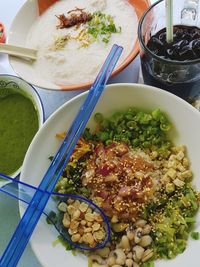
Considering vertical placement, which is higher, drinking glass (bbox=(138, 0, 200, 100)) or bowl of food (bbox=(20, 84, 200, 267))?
drinking glass (bbox=(138, 0, 200, 100))

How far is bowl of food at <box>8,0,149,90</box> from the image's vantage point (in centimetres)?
129

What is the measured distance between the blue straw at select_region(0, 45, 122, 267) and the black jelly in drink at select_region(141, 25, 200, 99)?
106 mm

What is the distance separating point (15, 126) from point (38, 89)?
6.9 inches

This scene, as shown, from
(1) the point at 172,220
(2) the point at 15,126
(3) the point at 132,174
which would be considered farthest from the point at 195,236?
(2) the point at 15,126

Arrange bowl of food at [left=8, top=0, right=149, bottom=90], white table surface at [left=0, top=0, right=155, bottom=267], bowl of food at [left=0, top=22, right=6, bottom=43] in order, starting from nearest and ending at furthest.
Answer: white table surface at [left=0, top=0, right=155, bottom=267] → bowl of food at [left=8, top=0, right=149, bottom=90] → bowl of food at [left=0, top=22, right=6, bottom=43]

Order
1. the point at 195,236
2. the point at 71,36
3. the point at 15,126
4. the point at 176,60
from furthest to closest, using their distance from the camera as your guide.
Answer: the point at 71,36 → the point at 15,126 → the point at 176,60 → the point at 195,236

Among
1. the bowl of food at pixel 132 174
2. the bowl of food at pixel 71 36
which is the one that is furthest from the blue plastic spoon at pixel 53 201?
the bowl of food at pixel 71 36

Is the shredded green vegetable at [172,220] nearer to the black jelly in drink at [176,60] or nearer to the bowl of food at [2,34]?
the black jelly in drink at [176,60]

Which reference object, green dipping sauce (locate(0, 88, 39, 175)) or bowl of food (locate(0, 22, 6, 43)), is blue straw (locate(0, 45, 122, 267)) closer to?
green dipping sauce (locate(0, 88, 39, 175))

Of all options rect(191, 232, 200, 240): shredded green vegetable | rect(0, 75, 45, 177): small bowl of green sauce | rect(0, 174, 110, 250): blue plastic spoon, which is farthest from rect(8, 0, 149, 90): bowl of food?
rect(191, 232, 200, 240): shredded green vegetable

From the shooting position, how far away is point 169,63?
100 centimetres

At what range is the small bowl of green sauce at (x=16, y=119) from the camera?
→ 47.5 inches

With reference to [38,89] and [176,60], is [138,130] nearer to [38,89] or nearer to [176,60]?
[176,60]

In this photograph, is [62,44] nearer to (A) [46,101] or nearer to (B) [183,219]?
(A) [46,101]
